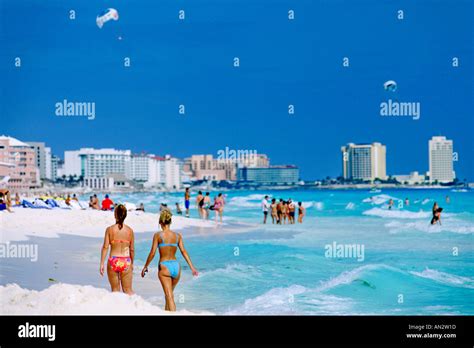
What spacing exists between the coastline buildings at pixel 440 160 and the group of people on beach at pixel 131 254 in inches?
3381

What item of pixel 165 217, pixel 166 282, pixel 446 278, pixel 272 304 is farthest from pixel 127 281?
pixel 446 278

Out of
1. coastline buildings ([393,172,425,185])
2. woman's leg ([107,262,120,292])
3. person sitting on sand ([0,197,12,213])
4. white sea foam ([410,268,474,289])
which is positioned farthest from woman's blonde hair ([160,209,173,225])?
coastline buildings ([393,172,425,185])

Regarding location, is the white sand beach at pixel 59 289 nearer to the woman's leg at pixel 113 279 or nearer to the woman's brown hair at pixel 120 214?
the woman's leg at pixel 113 279

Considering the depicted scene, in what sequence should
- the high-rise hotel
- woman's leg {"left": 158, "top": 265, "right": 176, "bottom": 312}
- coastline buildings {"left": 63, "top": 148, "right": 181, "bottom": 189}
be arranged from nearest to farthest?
1. woman's leg {"left": 158, "top": 265, "right": 176, "bottom": 312}
2. the high-rise hotel
3. coastline buildings {"left": 63, "top": 148, "right": 181, "bottom": 189}

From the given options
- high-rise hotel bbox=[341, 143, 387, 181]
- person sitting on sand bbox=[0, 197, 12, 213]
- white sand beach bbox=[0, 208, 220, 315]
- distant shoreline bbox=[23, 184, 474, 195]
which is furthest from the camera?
high-rise hotel bbox=[341, 143, 387, 181]

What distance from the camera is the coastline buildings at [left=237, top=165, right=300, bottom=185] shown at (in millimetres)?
140750

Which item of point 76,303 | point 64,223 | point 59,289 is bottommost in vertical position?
point 76,303

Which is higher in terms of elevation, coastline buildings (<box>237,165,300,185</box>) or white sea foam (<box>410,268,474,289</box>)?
coastline buildings (<box>237,165,300,185</box>)

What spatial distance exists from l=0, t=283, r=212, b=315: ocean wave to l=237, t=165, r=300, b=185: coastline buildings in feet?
434

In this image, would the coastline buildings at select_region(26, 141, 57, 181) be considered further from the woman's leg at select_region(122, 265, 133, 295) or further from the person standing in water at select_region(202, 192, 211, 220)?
the woman's leg at select_region(122, 265, 133, 295)

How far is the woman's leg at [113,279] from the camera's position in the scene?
734 centimetres

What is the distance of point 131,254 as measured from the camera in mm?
7355

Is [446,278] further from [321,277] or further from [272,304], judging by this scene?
[272,304]

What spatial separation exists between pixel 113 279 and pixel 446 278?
258 inches
